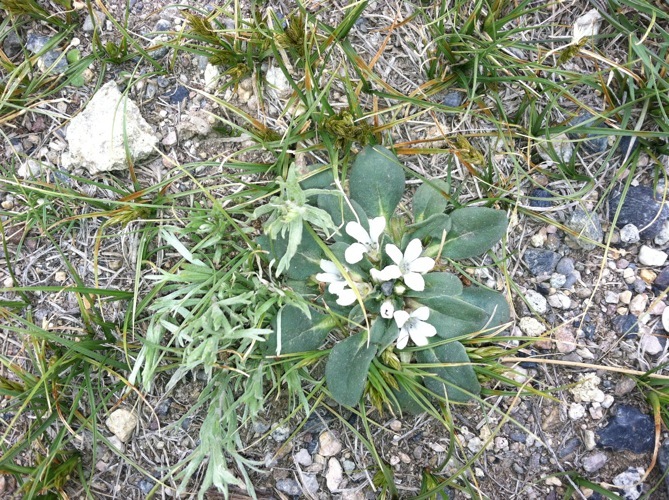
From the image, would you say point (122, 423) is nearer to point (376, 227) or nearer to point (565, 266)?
point (376, 227)

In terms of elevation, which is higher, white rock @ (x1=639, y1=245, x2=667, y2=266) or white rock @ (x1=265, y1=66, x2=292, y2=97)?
white rock @ (x1=265, y1=66, x2=292, y2=97)

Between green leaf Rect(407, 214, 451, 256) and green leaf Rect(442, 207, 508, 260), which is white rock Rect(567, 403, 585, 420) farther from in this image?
green leaf Rect(407, 214, 451, 256)

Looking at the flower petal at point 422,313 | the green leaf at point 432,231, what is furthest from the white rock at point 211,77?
the flower petal at point 422,313

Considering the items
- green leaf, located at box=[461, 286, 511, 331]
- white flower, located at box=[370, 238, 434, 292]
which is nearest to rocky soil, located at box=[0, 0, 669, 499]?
green leaf, located at box=[461, 286, 511, 331]

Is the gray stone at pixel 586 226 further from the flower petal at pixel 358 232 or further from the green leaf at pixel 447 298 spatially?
the flower petal at pixel 358 232

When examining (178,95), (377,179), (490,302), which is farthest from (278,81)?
(490,302)
